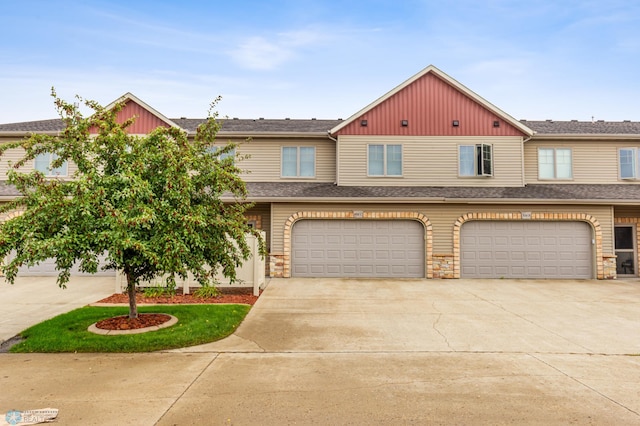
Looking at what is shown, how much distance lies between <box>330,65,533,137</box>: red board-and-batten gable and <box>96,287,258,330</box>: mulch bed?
8.61 metres

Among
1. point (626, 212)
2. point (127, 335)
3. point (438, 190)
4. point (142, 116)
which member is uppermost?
point (142, 116)

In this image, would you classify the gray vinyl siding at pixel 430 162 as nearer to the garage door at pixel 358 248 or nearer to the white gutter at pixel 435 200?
the white gutter at pixel 435 200

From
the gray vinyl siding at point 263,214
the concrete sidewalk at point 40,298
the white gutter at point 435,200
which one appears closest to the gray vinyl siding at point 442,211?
the white gutter at point 435,200

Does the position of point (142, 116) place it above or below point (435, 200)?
above

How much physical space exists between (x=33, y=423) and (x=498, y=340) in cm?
730

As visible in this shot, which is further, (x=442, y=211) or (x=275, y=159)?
(x=275, y=159)

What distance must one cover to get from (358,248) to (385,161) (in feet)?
14.2

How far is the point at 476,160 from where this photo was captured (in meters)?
16.4

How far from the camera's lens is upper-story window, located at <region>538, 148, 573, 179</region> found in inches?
672

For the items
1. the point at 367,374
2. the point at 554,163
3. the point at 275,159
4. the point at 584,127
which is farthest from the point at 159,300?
→ the point at 584,127

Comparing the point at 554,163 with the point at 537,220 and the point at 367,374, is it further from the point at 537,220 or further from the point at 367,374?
the point at 367,374

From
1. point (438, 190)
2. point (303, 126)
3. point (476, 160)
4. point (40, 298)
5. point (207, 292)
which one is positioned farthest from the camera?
point (303, 126)

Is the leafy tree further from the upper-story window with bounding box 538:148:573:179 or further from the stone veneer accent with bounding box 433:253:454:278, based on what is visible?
the upper-story window with bounding box 538:148:573:179

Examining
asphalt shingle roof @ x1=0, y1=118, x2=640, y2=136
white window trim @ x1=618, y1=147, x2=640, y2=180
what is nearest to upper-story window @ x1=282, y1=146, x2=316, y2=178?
asphalt shingle roof @ x1=0, y1=118, x2=640, y2=136
